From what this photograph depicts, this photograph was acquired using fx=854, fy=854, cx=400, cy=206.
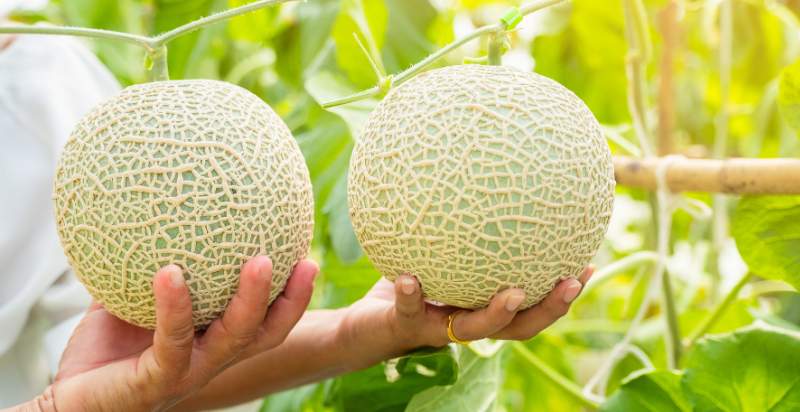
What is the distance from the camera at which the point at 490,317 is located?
0.67 metres

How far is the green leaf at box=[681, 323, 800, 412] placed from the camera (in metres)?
0.83

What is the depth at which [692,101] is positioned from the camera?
2.04 meters

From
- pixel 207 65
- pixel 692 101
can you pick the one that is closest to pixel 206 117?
pixel 207 65

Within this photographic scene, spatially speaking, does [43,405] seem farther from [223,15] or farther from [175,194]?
[223,15]

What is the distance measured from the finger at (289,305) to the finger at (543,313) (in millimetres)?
168

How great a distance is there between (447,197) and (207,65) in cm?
112

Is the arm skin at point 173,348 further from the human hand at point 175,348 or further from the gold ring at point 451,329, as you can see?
the gold ring at point 451,329

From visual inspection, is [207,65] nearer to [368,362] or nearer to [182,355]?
[368,362]

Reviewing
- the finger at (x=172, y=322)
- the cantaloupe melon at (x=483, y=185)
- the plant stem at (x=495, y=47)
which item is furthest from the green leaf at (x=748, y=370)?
the finger at (x=172, y=322)

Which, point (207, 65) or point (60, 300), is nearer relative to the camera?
point (60, 300)

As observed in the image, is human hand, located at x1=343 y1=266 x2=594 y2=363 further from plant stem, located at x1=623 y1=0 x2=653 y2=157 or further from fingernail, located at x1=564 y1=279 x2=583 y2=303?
plant stem, located at x1=623 y1=0 x2=653 y2=157

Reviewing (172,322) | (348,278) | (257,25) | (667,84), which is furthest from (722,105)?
(172,322)

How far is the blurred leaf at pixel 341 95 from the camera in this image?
98 centimetres

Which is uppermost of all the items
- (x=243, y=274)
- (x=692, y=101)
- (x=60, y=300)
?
→ (x=243, y=274)
